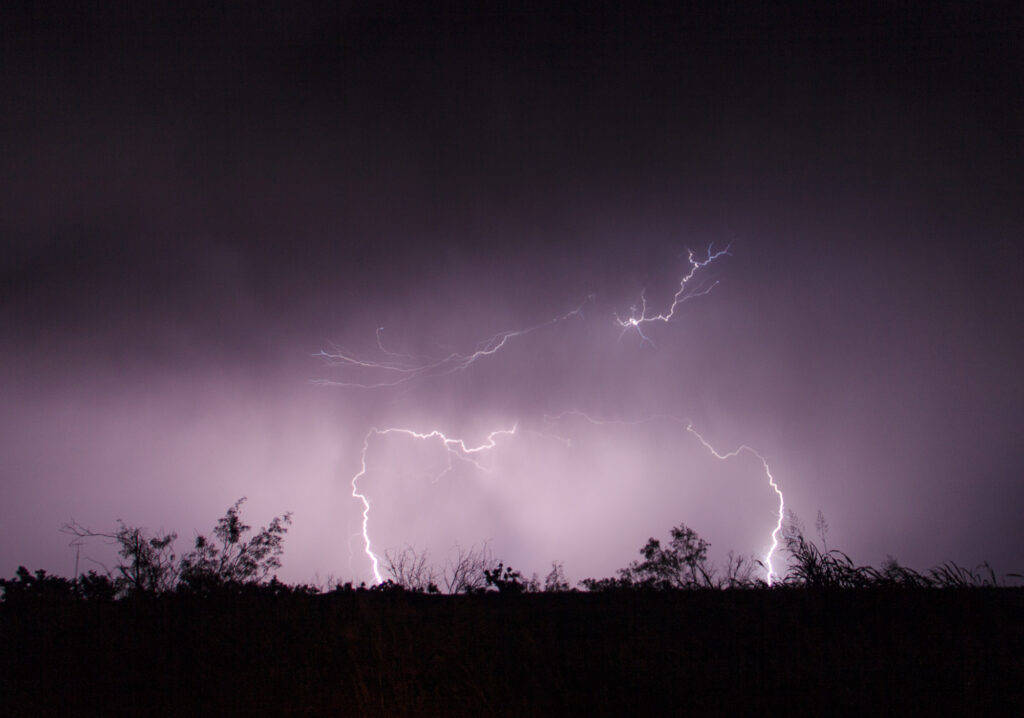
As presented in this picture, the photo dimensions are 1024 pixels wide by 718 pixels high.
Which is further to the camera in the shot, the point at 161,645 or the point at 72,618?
the point at 72,618

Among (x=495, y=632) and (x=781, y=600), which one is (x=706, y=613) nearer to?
(x=781, y=600)

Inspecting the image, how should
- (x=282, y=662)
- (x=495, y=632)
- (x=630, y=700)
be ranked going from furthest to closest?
1. (x=495, y=632)
2. (x=282, y=662)
3. (x=630, y=700)

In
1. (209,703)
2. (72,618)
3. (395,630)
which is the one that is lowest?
(209,703)

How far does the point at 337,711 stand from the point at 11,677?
15.7 ft

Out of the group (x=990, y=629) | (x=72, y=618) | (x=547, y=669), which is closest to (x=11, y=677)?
(x=72, y=618)

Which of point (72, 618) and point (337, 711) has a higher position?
point (72, 618)

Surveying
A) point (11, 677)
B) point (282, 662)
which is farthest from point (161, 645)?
point (282, 662)

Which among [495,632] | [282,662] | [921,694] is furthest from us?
[495,632]

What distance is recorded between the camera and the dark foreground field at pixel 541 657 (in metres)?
5.32

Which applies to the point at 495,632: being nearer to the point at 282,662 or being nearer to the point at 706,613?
the point at 282,662

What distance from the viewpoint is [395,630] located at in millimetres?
8031

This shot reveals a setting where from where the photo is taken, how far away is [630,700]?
5.36m

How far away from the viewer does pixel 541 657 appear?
259 inches

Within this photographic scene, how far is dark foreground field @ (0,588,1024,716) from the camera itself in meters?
5.32
